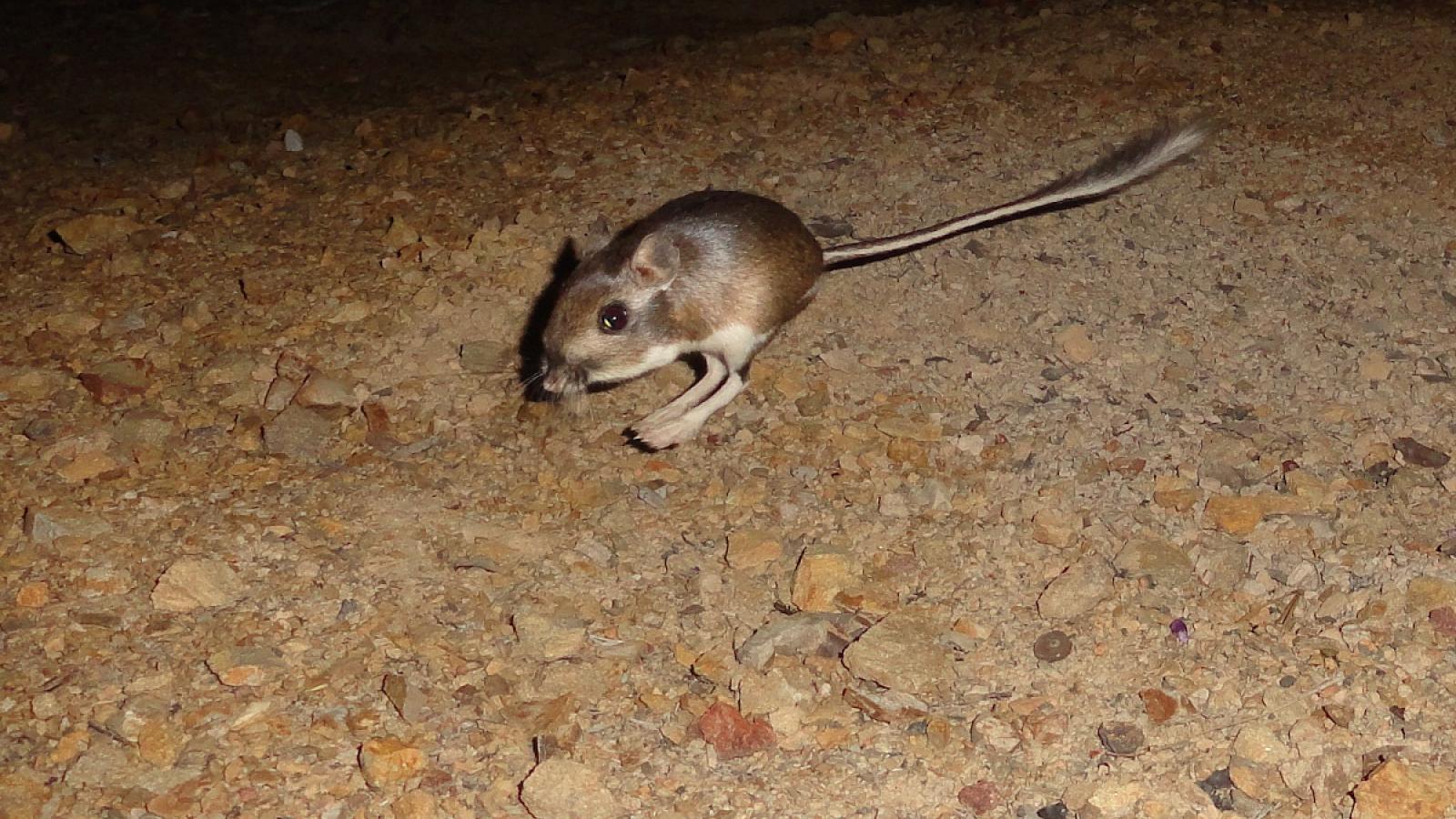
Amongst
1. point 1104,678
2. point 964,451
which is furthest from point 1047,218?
point 1104,678

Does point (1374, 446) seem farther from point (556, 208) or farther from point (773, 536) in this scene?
point (556, 208)

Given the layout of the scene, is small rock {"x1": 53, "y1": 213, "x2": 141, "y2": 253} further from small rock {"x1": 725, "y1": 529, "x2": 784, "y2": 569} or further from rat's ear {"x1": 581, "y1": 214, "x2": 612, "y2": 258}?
small rock {"x1": 725, "y1": 529, "x2": 784, "y2": 569}

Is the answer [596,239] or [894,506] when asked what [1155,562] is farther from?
[596,239]

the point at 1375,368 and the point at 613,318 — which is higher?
the point at 613,318

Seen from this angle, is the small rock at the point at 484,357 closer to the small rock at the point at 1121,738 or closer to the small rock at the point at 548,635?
the small rock at the point at 548,635

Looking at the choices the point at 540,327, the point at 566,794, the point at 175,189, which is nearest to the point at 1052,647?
the point at 566,794

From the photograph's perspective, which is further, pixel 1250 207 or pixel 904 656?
pixel 1250 207

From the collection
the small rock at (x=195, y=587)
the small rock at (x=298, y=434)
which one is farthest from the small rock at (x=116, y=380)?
the small rock at (x=195, y=587)
